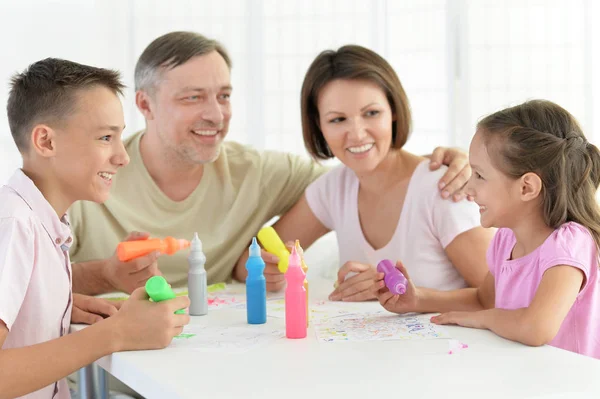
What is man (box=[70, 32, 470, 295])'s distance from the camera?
2396 mm

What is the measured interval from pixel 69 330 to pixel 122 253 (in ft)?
0.67

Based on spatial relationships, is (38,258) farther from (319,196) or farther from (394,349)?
(319,196)

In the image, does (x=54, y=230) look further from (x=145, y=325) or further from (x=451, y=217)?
(x=451, y=217)

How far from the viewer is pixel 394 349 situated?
142cm

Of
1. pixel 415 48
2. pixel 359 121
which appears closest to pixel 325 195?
pixel 359 121

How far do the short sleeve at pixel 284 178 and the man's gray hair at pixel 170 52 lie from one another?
0.40 meters

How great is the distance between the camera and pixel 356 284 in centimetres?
188

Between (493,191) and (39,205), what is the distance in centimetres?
95

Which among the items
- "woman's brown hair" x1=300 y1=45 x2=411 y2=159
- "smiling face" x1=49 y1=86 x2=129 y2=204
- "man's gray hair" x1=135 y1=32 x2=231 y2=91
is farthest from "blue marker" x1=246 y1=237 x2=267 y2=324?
Result: "man's gray hair" x1=135 y1=32 x2=231 y2=91

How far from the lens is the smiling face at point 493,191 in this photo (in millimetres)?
1625

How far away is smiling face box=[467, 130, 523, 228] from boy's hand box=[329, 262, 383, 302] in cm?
35

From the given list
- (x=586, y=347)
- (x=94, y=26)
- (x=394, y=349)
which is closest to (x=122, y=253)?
(x=394, y=349)

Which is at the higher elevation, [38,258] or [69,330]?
[38,258]

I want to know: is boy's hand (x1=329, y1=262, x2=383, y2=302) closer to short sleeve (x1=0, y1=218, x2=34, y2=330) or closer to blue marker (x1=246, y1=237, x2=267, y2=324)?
blue marker (x1=246, y1=237, x2=267, y2=324)
